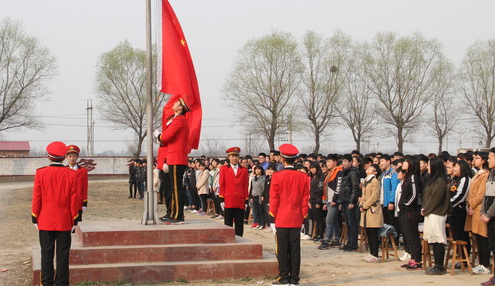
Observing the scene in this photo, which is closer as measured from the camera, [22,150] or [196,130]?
[196,130]

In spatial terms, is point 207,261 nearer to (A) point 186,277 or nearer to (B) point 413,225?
(A) point 186,277

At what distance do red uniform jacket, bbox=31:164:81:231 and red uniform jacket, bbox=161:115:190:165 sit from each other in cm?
238

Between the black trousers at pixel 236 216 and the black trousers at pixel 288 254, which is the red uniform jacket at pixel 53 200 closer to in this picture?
the black trousers at pixel 288 254

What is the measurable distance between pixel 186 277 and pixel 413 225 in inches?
152

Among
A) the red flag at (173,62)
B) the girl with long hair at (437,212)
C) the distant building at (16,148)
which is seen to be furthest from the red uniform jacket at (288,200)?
the distant building at (16,148)

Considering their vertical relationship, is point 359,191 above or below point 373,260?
above

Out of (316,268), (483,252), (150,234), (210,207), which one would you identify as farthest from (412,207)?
(210,207)

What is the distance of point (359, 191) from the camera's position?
11.6m

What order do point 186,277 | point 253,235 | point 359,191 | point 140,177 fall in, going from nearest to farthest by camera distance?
1. point 186,277
2. point 359,191
3. point 253,235
4. point 140,177

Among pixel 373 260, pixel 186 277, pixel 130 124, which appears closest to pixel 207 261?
A: pixel 186 277

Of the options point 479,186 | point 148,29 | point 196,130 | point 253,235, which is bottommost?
point 253,235

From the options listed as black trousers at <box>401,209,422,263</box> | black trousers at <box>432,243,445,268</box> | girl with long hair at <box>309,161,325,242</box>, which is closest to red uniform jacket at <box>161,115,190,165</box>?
black trousers at <box>401,209,422,263</box>

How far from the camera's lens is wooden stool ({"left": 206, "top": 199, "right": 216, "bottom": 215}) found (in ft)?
67.1

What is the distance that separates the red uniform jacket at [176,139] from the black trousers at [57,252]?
2.56m
